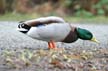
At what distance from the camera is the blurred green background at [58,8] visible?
1720 centimetres

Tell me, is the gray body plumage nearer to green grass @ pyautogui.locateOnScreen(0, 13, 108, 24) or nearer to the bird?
the bird

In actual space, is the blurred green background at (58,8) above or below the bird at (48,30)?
above

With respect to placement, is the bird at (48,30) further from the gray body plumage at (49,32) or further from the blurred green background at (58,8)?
the blurred green background at (58,8)

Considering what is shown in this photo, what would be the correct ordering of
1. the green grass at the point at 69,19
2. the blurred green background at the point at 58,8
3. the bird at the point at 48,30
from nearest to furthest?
the bird at the point at 48,30
the green grass at the point at 69,19
the blurred green background at the point at 58,8

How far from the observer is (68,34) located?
7.05 meters

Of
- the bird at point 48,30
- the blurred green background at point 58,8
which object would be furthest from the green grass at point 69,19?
the bird at point 48,30

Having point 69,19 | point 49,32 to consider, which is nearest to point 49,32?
point 49,32

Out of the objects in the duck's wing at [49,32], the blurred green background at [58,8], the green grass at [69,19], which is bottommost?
the duck's wing at [49,32]

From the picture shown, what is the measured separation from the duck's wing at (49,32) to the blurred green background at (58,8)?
32.3 feet

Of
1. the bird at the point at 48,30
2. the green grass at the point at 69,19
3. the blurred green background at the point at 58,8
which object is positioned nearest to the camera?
the bird at the point at 48,30

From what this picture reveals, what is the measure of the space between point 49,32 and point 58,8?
11527mm

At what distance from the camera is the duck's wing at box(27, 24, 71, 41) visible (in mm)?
6793

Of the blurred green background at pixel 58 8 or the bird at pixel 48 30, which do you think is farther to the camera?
the blurred green background at pixel 58 8

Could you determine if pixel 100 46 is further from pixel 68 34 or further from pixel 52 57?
pixel 52 57
